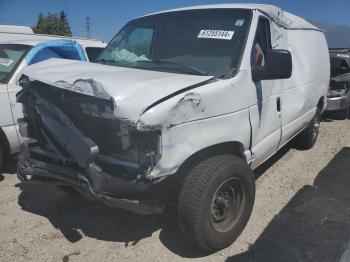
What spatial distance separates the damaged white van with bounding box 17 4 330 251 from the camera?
2932mm

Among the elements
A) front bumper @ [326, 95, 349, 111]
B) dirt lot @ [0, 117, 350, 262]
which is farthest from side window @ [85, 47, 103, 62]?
front bumper @ [326, 95, 349, 111]

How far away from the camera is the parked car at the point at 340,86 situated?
8.57m

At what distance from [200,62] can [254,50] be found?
0.58m

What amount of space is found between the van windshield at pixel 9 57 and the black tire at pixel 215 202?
11.8ft

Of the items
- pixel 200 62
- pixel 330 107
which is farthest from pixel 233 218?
pixel 330 107

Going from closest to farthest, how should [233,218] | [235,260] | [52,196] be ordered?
[235,260]
[233,218]
[52,196]

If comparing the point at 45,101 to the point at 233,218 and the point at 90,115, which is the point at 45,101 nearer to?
the point at 90,115

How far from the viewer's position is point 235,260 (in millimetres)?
3398

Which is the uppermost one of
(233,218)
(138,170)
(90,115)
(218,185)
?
(90,115)

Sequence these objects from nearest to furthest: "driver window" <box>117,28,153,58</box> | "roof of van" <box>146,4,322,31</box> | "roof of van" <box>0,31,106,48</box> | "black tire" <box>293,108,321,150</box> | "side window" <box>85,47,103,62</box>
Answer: "roof of van" <box>146,4,322,31</box> < "driver window" <box>117,28,153,58</box> < "roof of van" <box>0,31,106,48</box> < "black tire" <box>293,108,321,150</box> < "side window" <box>85,47,103,62</box>

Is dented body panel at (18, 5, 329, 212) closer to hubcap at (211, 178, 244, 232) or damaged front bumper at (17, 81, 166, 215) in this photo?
damaged front bumper at (17, 81, 166, 215)

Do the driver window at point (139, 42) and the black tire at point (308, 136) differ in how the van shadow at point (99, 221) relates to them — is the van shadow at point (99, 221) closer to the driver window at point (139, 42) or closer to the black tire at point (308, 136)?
the driver window at point (139, 42)

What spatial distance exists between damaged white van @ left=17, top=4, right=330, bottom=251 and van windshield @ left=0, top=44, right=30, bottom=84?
1.89 meters

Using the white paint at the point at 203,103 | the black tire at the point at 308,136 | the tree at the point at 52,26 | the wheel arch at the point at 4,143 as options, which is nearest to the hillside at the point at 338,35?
the black tire at the point at 308,136
